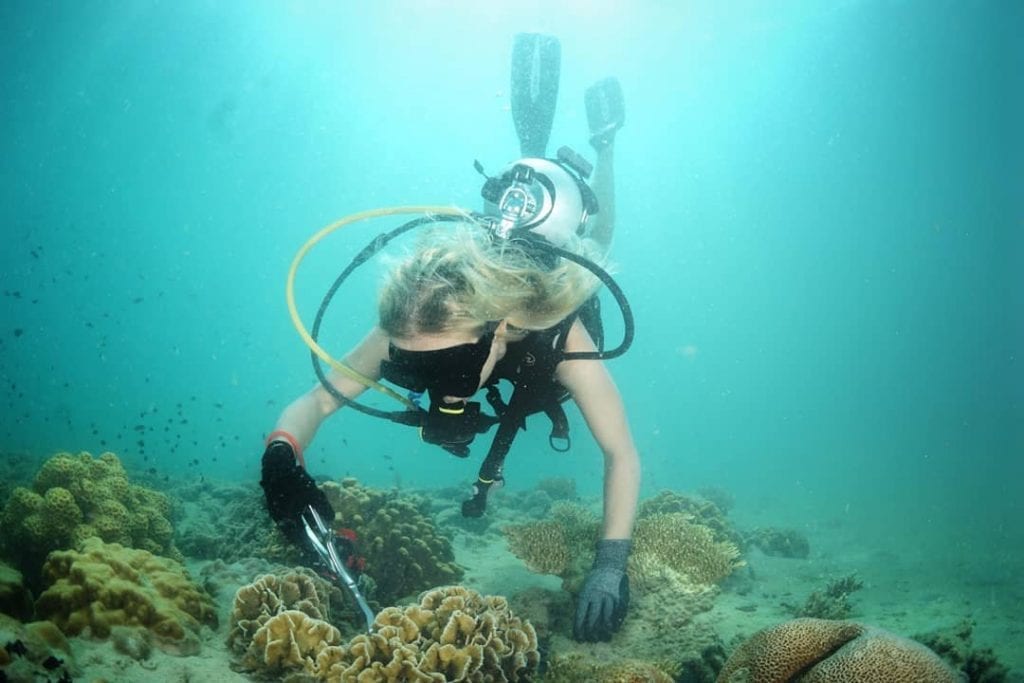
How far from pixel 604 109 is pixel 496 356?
8.05m

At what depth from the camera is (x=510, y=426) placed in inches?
164

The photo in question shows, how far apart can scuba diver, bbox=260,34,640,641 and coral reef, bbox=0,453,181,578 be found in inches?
92.0

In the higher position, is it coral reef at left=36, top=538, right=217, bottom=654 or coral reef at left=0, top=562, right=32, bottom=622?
coral reef at left=36, top=538, right=217, bottom=654

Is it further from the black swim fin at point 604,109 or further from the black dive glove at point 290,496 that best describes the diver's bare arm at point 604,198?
the black dive glove at point 290,496

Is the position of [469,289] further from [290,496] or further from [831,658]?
[831,658]

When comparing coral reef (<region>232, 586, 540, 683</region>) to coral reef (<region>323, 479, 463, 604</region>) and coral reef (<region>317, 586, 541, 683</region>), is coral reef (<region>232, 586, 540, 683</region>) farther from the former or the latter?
coral reef (<region>323, 479, 463, 604</region>)

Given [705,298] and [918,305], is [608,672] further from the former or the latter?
[705,298]

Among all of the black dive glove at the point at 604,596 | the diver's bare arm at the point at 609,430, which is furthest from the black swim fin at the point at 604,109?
the black dive glove at the point at 604,596

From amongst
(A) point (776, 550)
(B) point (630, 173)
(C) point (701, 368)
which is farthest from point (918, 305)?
(A) point (776, 550)

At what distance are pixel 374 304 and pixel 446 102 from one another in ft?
280

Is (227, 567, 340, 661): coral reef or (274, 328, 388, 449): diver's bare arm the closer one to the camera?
(227, 567, 340, 661): coral reef

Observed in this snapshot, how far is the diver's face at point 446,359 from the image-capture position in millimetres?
3186

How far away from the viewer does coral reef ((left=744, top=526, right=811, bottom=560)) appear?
31.1ft

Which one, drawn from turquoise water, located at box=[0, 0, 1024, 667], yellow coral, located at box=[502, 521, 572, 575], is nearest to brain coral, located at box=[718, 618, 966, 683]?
yellow coral, located at box=[502, 521, 572, 575]
